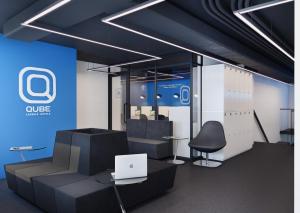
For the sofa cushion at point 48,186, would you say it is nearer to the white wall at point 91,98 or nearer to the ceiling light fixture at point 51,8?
the ceiling light fixture at point 51,8

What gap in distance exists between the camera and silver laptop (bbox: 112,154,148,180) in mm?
2752

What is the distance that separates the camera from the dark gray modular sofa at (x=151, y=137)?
20.0 feet

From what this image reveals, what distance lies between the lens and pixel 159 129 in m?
6.78

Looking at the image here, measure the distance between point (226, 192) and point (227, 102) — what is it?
119 inches

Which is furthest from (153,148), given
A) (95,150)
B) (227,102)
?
(95,150)

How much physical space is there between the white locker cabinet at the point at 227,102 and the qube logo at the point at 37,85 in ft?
14.0

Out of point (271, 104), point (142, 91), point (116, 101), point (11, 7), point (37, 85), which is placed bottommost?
point (271, 104)

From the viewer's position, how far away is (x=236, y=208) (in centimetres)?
341

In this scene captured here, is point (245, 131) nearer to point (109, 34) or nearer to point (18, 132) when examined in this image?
point (109, 34)

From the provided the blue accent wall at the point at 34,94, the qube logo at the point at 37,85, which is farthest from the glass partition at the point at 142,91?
the qube logo at the point at 37,85

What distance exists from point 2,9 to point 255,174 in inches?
Result: 243

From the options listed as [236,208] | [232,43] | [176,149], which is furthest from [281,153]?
[236,208]

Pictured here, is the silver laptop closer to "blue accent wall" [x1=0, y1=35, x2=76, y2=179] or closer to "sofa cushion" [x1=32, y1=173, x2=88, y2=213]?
"sofa cushion" [x1=32, y1=173, x2=88, y2=213]

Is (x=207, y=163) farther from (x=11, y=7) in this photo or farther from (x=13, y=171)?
(x=11, y=7)
